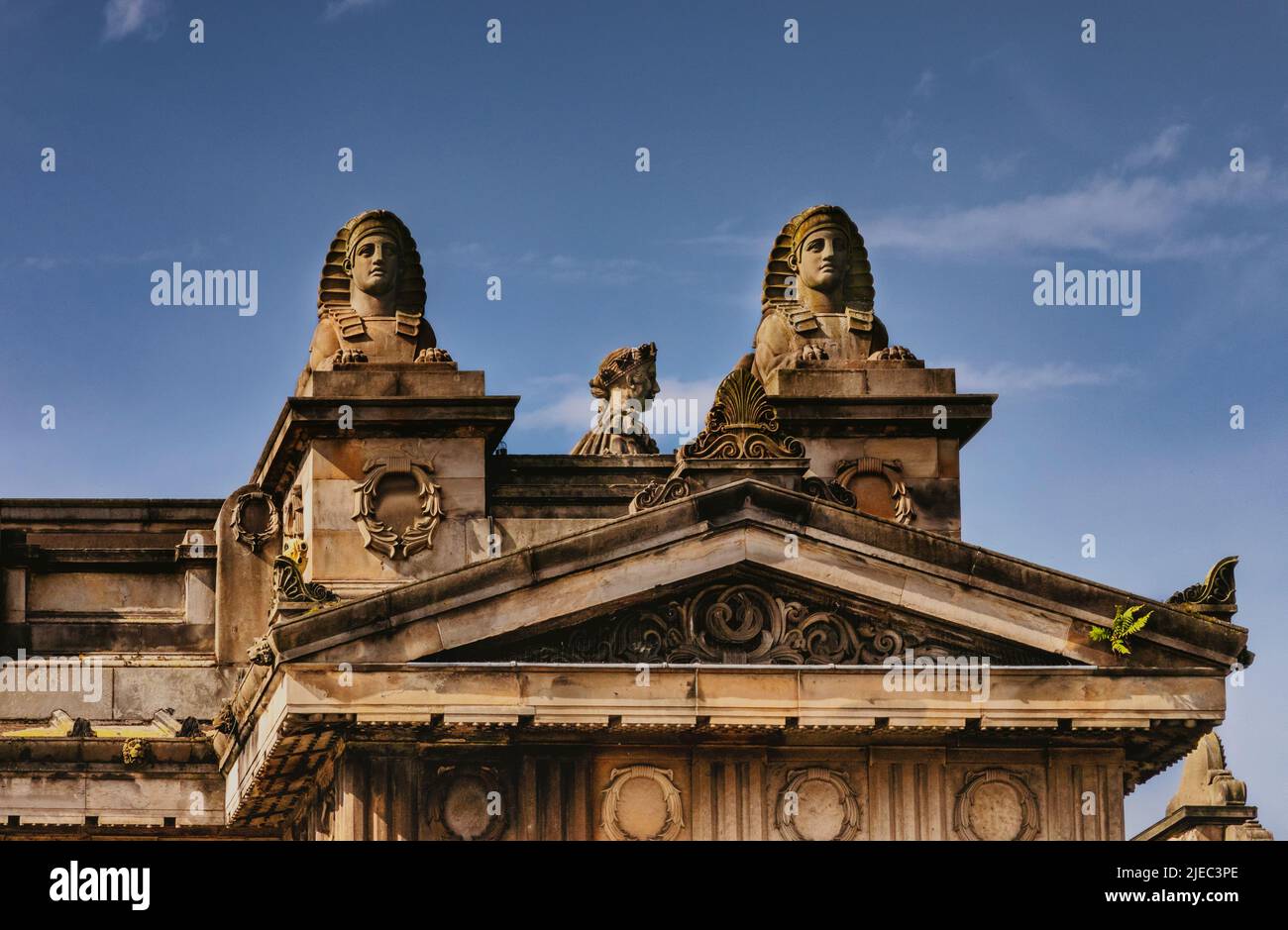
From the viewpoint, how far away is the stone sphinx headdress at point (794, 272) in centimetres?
6625

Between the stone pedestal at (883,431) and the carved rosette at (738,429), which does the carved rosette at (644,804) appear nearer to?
the carved rosette at (738,429)

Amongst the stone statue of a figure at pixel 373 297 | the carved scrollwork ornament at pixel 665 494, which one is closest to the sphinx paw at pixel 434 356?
the stone statue of a figure at pixel 373 297

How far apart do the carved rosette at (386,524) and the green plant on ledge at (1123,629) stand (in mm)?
10630

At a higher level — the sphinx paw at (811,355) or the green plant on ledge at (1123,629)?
the sphinx paw at (811,355)

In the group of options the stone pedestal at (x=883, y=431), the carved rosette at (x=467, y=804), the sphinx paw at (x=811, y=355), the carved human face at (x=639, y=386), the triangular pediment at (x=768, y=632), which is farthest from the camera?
the carved human face at (x=639, y=386)

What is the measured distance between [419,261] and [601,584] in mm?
10218

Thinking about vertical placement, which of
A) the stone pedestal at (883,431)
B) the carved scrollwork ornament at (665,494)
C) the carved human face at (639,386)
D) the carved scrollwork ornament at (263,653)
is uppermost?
the carved human face at (639,386)

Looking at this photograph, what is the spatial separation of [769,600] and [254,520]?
11.3 meters

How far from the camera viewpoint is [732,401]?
195ft

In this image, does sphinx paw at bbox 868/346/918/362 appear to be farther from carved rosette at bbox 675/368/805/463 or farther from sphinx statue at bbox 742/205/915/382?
carved rosette at bbox 675/368/805/463

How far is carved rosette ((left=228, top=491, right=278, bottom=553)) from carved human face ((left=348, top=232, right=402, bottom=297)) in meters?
3.46

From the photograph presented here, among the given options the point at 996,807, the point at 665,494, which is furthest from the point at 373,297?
the point at 996,807

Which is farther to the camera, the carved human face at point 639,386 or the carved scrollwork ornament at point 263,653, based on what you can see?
the carved human face at point 639,386

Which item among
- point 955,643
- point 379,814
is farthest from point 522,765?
point 955,643
